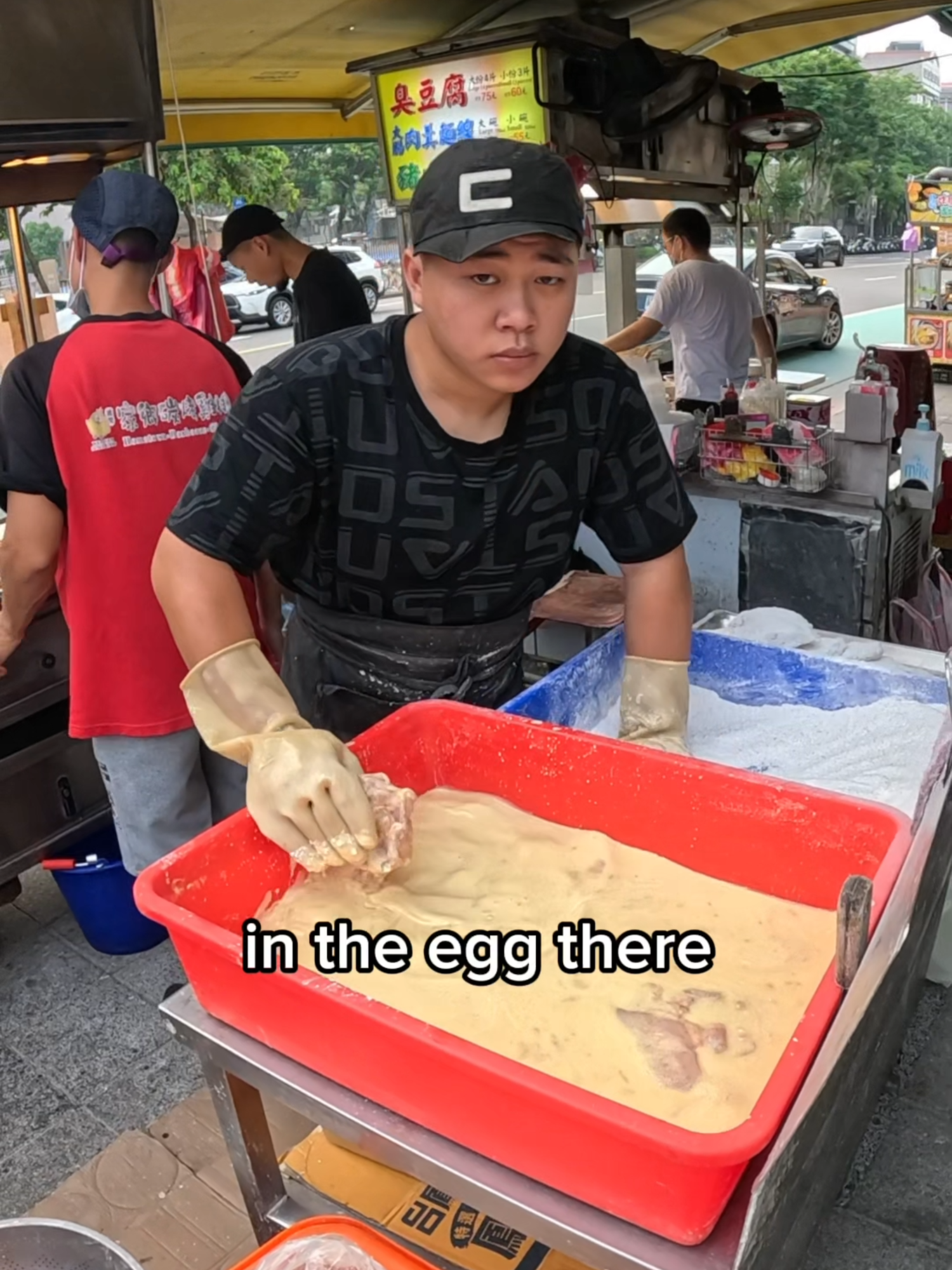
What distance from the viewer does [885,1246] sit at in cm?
184

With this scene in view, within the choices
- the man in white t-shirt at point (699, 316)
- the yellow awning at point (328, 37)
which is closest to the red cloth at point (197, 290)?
the yellow awning at point (328, 37)

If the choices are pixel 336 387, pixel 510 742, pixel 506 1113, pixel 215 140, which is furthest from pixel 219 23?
pixel 506 1113

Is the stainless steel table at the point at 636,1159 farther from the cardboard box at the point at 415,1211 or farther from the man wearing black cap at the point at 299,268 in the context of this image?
the man wearing black cap at the point at 299,268

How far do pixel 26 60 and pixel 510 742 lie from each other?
1857 millimetres

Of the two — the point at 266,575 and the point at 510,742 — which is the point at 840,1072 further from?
the point at 266,575

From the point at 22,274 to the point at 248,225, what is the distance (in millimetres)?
1030

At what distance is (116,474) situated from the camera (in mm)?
2109

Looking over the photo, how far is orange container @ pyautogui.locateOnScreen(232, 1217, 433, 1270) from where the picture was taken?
1044mm

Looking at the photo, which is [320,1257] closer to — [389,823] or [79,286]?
[389,823]

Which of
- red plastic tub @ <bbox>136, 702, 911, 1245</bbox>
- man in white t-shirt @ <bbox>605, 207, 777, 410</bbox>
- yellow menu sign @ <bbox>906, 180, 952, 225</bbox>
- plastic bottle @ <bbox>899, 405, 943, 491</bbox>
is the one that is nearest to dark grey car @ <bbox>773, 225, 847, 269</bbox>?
yellow menu sign @ <bbox>906, 180, 952, 225</bbox>

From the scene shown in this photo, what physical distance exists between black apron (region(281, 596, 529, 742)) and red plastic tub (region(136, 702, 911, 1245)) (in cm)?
27

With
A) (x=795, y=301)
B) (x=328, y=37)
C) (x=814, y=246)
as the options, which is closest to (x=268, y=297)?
(x=795, y=301)

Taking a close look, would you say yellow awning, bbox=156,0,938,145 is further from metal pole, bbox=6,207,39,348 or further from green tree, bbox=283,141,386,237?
green tree, bbox=283,141,386,237
